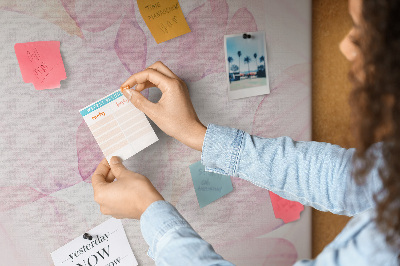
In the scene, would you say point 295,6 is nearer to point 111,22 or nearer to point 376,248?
point 111,22

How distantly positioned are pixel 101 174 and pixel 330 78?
1.87 feet

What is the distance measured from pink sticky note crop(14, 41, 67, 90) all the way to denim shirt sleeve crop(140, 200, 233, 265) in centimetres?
29

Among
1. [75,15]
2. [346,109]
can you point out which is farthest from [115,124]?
[346,109]

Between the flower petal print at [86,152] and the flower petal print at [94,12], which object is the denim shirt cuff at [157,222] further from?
the flower petal print at [94,12]

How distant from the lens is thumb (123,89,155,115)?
634mm

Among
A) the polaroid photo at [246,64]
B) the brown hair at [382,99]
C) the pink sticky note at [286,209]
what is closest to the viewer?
the brown hair at [382,99]

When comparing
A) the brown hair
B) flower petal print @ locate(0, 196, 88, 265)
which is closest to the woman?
the brown hair

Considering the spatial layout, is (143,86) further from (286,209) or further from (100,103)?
(286,209)

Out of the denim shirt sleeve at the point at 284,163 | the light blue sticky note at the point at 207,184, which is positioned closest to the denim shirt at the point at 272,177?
the denim shirt sleeve at the point at 284,163

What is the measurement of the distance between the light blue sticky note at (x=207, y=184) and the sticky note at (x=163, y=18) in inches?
10.7

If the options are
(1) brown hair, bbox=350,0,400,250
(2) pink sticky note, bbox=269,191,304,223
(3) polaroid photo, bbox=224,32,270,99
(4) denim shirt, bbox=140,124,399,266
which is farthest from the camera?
(2) pink sticky note, bbox=269,191,304,223

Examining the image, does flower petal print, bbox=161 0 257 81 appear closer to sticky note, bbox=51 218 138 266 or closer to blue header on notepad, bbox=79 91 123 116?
blue header on notepad, bbox=79 91 123 116

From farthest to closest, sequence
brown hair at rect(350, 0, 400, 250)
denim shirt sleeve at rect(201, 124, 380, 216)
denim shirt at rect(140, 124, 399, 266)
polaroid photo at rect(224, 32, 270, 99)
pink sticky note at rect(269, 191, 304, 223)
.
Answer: pink sticky note at rect(269, 191, 304, 223), polaroid photo at rect(224, 32, 270, 99), denim shirt sleeve at rect(201, 124, 380, 216), denim shirt at rect(140, 124, 399, 266), brown hair at rect(350, 0, 400, 250)

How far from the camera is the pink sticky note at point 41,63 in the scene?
604mm
